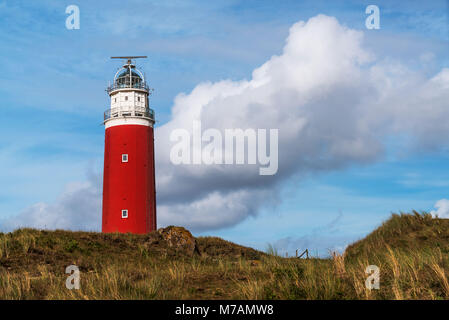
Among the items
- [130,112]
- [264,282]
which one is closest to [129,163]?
[130,112]

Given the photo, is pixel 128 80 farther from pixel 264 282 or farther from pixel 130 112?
pixel 264 282

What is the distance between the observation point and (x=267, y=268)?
42.0 ft

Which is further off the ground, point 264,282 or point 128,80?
point 128,80

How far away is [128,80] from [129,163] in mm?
9009

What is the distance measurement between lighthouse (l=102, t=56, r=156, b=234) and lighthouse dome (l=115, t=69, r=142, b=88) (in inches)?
3.9

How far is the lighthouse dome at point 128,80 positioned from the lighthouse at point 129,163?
10cm

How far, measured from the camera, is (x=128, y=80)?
152 feet

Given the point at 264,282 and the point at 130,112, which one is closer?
the point at 264,282

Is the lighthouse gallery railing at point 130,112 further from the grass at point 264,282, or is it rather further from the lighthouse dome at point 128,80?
the grass at point 264,282

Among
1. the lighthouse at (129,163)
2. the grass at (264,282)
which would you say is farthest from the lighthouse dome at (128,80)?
the grass at (264,282)

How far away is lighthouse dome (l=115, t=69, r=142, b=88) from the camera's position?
4619 cm

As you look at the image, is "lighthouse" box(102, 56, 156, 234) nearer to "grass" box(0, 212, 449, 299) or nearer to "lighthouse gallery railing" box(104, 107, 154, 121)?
"lighthouse gallery railing" box(104, 107, 154, 121)

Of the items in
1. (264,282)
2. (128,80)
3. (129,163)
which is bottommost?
(264,282)
